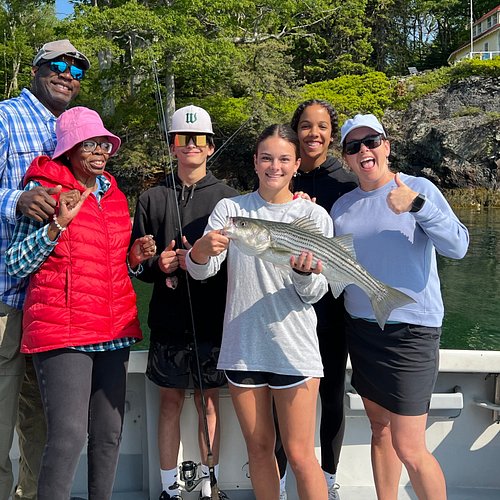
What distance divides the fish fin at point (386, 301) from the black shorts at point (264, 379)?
487 mm

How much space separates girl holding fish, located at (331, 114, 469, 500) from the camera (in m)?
2.83

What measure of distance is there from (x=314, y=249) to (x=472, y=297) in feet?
44.9

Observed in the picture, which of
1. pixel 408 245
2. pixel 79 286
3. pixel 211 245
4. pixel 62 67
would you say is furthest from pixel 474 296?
pixel 79 286

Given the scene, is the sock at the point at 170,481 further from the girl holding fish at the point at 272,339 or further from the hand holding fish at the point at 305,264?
the hand holding fish at the point at 305,264

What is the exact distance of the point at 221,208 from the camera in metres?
3.03

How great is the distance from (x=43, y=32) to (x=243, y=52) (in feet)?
69.8

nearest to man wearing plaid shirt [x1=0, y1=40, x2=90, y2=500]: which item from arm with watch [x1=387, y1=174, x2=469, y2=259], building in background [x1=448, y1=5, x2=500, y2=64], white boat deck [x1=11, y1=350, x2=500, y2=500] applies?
white boat deck [x1=11, y1=350, x2=500, y2=500]

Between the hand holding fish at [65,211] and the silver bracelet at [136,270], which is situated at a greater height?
the hand holding fish at [65,211]

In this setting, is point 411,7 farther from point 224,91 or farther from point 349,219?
point 349,219

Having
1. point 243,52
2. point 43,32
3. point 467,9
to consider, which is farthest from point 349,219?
point 467,9

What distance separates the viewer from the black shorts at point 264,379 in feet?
9.05

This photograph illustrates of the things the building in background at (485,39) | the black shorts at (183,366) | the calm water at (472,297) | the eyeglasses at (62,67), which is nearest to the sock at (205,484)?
the black shorts at (183,366)

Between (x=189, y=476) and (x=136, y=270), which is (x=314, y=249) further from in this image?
(x=189, y=476)

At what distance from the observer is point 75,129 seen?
2861mm
